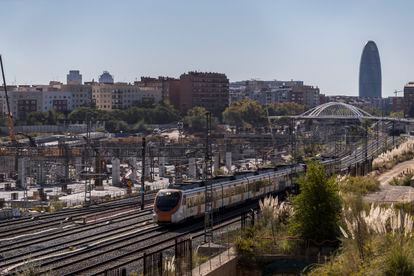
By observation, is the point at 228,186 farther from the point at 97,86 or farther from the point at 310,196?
the point at 97,86

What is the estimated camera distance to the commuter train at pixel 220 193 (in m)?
26.6

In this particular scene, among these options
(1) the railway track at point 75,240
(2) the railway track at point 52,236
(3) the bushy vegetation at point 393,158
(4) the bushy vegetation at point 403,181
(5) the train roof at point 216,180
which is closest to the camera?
(1) the railway track at point 75,240

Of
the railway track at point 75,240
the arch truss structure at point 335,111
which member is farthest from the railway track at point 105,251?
the arch truss structure at point 335,111

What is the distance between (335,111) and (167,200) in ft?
411

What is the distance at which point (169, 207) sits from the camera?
1043 inches

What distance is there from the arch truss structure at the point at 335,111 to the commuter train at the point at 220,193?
96.6 meters

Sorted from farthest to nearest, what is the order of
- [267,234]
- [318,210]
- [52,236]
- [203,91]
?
[203,91], [52,236], [267,234], [318,210]

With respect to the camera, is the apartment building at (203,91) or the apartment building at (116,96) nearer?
the apartment building at (203,91)

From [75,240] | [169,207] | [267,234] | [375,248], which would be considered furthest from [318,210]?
[169,207]

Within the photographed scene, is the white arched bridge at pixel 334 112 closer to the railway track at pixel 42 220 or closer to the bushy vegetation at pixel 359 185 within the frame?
the railway track at pixel 42 220

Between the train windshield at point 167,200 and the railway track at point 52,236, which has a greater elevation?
the train windshield at point 167,200

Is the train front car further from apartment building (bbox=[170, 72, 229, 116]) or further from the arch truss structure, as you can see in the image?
apartment building (bbox=[170, 72, 229, 116])

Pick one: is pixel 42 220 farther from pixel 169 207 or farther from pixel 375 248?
pixel 375 248

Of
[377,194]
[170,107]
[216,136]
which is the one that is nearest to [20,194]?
[377,194]
